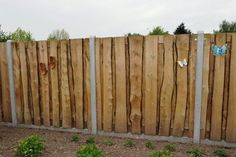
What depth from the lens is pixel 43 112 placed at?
6672 mm

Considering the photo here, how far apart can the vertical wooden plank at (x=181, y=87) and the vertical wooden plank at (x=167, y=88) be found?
122 millimetres

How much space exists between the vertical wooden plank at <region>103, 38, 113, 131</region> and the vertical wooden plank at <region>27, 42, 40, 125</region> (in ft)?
5.24

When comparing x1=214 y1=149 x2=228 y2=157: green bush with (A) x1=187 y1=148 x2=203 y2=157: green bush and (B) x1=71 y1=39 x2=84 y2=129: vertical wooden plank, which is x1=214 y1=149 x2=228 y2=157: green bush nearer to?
(A) x1=187 y1=148 x2=203 y2=157: green bush

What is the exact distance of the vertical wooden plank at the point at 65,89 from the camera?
244 inches

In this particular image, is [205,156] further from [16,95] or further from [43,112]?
[16,95]

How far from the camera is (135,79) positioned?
5.70 m

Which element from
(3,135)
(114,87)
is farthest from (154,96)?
(3,135)

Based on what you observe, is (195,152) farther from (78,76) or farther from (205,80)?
(78,76)

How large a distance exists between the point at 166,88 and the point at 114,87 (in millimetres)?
992

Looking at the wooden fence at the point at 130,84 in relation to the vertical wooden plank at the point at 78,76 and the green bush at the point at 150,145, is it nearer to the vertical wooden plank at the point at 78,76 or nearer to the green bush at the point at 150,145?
the vertical wooden plank at the point at 78,76

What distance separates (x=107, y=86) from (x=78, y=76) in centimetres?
65

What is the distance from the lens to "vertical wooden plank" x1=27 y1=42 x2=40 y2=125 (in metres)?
6.54

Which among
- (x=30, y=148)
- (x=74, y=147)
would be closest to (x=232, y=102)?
(x=74, y=147)

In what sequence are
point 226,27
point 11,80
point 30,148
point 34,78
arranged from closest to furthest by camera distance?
point 30,148 < point 34,78 < point 11,80 < point 226,27
